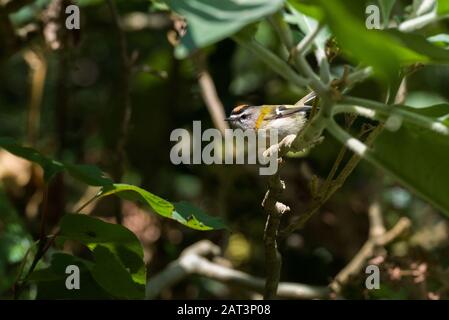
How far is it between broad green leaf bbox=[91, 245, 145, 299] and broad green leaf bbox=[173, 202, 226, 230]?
0.24 meters

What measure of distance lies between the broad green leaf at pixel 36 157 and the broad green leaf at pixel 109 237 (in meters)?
0.12

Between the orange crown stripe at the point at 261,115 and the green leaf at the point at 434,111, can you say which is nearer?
the green leaf at the point at 434,111

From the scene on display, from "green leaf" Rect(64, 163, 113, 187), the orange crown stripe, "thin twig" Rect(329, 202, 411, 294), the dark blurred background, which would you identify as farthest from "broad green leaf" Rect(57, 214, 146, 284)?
the orange crown stripe

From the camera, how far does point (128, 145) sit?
12.4 feet

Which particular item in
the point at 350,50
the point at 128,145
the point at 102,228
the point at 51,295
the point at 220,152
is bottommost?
the point at 128,145

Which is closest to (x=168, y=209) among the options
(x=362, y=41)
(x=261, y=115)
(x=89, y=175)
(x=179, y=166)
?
(x=89, y=175)

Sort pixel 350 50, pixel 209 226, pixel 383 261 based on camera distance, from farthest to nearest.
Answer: pixel 383 261 < pixel 209 226 < pixel 350 50

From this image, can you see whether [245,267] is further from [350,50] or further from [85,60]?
[350,50]

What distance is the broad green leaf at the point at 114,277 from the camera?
1914 mm

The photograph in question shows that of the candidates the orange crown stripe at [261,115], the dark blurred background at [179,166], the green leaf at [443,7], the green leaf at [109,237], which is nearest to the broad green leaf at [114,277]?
the green leaf at [109,237]

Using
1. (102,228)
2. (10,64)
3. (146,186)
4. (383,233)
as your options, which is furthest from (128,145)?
(102,228)

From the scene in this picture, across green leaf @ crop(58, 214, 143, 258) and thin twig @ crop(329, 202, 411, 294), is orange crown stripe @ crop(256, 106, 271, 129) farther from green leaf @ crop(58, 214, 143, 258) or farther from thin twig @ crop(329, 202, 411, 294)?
green leaf @ crop(58, 214, 143, 258)

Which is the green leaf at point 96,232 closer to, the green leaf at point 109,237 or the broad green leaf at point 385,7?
the green leaf at point 109,237

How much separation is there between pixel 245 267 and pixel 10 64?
1.88 m
